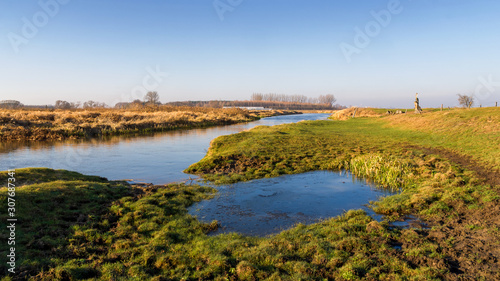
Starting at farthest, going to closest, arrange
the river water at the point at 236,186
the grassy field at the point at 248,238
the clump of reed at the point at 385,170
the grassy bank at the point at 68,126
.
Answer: the grassy bank at the point at 68,126
the clump of reed at the point at 385,170
the river water at the point at 236,186
the grassy field at the point at 248,238

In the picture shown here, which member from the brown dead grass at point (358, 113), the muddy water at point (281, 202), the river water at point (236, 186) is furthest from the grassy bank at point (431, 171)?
the brown dead grass at point (358, 113)

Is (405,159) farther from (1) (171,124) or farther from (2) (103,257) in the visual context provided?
(1) (171,124)

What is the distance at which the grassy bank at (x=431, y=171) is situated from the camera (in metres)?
7.22

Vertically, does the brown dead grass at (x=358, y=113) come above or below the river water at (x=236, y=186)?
above

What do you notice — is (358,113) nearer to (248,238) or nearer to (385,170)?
(385,170)

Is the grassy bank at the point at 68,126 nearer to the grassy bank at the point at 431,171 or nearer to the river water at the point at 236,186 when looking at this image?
the river water at the point at 236,186

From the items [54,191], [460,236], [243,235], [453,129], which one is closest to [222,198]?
[243,235]

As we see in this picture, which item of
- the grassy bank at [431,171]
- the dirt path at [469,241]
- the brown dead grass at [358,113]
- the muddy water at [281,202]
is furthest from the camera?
the brown dead grass at [358,113]

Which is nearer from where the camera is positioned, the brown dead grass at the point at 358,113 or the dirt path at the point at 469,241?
the dirt path at the point at 469,241

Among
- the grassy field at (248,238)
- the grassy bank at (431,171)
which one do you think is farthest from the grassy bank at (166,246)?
the grassy bank at (431,171)

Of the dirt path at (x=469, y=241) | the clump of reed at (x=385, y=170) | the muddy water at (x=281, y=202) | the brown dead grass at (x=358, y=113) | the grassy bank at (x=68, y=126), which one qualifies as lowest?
the muddy water at (x=281, y=202)

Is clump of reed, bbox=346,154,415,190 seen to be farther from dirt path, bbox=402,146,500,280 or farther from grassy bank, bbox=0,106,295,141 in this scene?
grassy bank, bbox=0,106,295,141

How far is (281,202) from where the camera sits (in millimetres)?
12305

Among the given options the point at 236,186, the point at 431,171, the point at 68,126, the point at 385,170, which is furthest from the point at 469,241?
the point at 68,126
